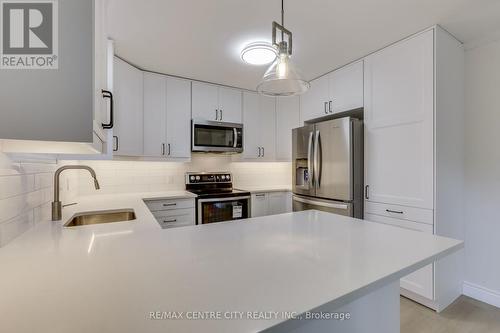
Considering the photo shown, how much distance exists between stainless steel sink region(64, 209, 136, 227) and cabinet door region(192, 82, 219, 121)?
1579 millimetres

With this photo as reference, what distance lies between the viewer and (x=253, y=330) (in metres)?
0.43

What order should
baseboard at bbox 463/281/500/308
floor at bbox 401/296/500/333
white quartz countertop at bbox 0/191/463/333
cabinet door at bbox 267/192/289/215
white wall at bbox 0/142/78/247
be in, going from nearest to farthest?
white quartz countertop at bbox 0/191/463/333, white wall at bbox 0/142/78/247, floor at bbox 401/296/500/333, baseboard at bbox 463/281/500/308, cabinet door at bbox 267/192/289/215

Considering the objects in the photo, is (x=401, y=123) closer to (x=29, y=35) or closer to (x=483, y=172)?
(x=483, y=172)

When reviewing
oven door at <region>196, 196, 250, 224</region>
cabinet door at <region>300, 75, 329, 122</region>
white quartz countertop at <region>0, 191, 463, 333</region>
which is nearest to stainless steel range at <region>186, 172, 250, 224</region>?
oven door at <region>196, 196, 250, 224</region>

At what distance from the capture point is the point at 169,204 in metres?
2.64

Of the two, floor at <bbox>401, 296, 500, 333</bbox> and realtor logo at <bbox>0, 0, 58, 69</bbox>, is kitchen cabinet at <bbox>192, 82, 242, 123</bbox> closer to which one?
realtor logo at <bbox>0, 0, 58, 69</bbox>

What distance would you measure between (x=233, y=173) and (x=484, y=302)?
2.99 meters

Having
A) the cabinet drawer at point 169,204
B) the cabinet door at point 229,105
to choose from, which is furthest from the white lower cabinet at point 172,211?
the cabinet door at point 229,105

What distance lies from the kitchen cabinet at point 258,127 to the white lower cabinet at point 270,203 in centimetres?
55

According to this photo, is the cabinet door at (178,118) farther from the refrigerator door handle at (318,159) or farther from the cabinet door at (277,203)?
the refrigerator door handle at (318,159)

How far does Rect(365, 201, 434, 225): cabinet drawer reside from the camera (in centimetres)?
192

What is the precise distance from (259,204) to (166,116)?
1653 millimetres

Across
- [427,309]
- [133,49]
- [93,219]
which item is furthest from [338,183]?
[133,49]

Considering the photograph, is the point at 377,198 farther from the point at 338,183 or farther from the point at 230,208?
the point at 230,208
